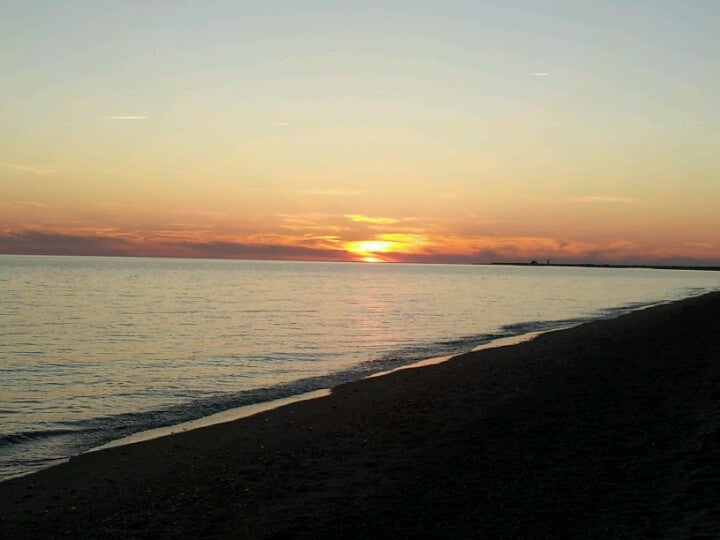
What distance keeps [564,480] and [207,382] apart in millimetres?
15926

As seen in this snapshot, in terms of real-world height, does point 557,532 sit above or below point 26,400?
above

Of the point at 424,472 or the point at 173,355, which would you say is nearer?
the point at 424,472

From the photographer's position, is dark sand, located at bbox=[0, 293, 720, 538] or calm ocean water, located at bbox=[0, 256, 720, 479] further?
calm ocean water, located at bbox=[0, 256, 720, 479]

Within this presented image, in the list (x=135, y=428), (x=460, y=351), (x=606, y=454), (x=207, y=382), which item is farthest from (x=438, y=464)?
(x=460, y=351)

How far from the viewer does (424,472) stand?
406 inches

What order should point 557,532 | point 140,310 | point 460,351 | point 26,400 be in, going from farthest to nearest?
1. point 140,310
2. point 460,351
3. point 26,400
4. point 557,532

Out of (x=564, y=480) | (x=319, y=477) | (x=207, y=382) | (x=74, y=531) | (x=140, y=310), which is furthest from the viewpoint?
(x=140, y=310)

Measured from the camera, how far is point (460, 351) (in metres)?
30.7

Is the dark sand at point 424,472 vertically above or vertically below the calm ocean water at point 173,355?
above

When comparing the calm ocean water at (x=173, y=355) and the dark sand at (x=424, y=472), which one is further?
the calm ocean water at (x=173, y=355)

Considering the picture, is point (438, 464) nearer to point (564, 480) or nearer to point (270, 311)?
point (564, 480)

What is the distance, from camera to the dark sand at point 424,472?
816 cm

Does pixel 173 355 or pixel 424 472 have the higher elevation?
pixel 424 472

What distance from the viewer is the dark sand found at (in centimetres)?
816
